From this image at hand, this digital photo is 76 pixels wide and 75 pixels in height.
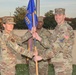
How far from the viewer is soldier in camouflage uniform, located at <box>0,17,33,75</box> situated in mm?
7477

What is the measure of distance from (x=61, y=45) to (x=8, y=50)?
3.64 feet

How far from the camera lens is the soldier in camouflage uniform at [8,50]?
7477 millimetres

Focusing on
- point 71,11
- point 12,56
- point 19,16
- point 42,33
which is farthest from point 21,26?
point 12,56

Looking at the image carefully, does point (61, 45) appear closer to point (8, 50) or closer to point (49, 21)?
point (8, 50)

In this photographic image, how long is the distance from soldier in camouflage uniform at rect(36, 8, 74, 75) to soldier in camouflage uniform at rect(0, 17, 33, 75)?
0.58m

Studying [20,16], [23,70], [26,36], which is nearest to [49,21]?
[20,16]

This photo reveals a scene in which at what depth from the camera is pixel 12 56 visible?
7.64 m

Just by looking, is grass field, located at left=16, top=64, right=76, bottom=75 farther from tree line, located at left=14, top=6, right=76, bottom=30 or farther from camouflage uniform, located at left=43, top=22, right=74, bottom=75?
camouflage uniform, located at left=43, top=22, right=74, bottom=75

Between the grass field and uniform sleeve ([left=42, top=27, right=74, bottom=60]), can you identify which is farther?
the grass field

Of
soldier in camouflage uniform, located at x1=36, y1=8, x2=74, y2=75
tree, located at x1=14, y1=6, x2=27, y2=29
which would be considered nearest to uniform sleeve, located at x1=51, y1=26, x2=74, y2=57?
soldier in camouflage uniform, located at x1=36, y1=8, x2=74, y2=75

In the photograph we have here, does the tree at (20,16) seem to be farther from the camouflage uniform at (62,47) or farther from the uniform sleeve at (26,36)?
the camouflage uniform at (62,47)

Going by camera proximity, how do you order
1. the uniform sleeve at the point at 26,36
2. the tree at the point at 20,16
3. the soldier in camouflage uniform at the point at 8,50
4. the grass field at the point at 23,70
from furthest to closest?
the tree at the point at 20,16 → the grass field at the point at 23,70 → the uniform sleeve at the point at 26,36 → the soldier in camouflage uniform at the point at 8,50

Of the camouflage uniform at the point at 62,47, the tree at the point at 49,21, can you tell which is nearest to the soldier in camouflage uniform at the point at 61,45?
the camouflage uniform at the point at 62,47

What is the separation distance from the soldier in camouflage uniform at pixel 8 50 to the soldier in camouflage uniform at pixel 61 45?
0.58 metres
